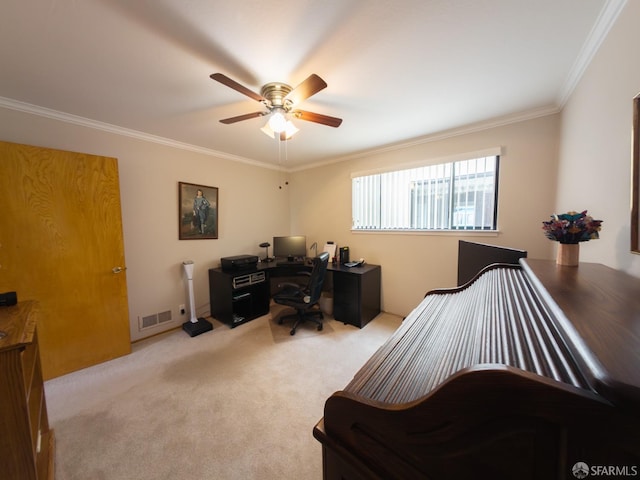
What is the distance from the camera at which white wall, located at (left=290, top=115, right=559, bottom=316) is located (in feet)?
7.34

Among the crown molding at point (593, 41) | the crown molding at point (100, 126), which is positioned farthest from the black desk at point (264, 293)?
the crown molding at point (593, 41)

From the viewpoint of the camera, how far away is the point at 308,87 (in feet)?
4.84

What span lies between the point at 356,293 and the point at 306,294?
65cm

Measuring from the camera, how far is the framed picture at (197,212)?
3023 millimetres

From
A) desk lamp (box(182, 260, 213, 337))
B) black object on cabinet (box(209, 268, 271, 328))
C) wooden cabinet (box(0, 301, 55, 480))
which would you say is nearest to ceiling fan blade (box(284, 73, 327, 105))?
wooden cabinet (box(0, 301, 55, 480))

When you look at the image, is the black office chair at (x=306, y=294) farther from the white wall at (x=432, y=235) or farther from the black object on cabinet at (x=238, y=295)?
the white wall at (x=432, y=235)

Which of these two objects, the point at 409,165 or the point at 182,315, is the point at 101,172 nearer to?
the point at 182,315

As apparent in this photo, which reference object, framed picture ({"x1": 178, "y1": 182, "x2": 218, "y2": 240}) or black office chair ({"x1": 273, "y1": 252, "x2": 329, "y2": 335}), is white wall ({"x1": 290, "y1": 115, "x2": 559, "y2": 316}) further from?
framed picture ({"x1": 178, "y1": 182, "x2": 218, "y2": 240})

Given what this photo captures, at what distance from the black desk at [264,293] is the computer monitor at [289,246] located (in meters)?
0.47

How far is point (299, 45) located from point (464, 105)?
64.0 inches

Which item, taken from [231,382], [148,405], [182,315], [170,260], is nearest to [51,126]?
[170,260]

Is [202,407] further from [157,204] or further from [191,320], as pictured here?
[157,204]

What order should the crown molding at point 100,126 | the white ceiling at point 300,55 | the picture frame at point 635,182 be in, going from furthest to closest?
the crown molding at point 100,126, the white ceiling at point 300,55, the picture frame at point 635,182

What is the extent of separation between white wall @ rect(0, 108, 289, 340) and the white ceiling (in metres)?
0.20
